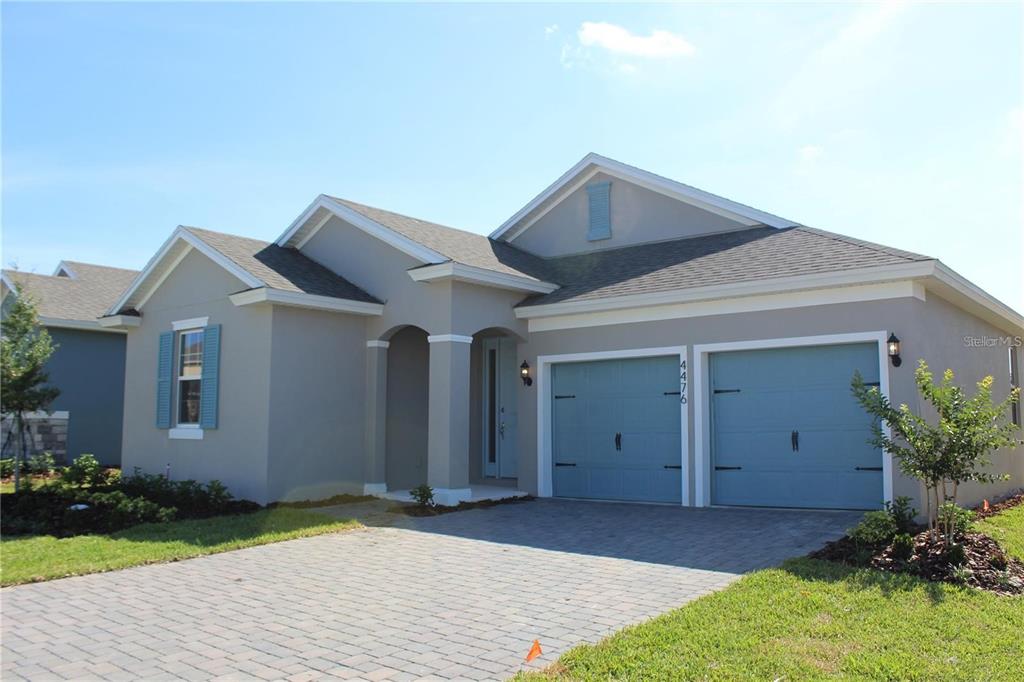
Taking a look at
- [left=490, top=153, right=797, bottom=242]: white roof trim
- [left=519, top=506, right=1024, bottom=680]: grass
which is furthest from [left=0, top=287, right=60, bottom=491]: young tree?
[left=519, top=506, right=1024, bottom=680]: grass

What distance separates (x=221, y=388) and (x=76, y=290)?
384 inches

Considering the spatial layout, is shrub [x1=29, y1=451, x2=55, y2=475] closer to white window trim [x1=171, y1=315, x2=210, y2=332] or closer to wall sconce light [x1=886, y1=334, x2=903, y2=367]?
white window trim [x1=171, y1=315, x2=210, y2=332]

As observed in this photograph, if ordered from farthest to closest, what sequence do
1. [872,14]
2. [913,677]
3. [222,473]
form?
[222,473] → [872,14] → [913,677]

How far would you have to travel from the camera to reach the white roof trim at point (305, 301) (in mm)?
11945

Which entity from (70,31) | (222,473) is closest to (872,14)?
(70,31)

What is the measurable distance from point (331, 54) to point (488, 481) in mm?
7903

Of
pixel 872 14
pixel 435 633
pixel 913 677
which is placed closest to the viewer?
pixel 913 677

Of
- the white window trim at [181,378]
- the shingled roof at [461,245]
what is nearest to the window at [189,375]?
the white window trim at [181,378]

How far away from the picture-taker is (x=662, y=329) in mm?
11789

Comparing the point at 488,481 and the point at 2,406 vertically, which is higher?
the point at 2,406

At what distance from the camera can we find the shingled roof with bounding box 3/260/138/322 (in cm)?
1827

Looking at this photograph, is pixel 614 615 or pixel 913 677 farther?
pixel 614 615

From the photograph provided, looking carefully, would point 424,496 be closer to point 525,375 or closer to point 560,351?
point 525,375

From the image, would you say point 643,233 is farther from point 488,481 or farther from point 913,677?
point 913,677
